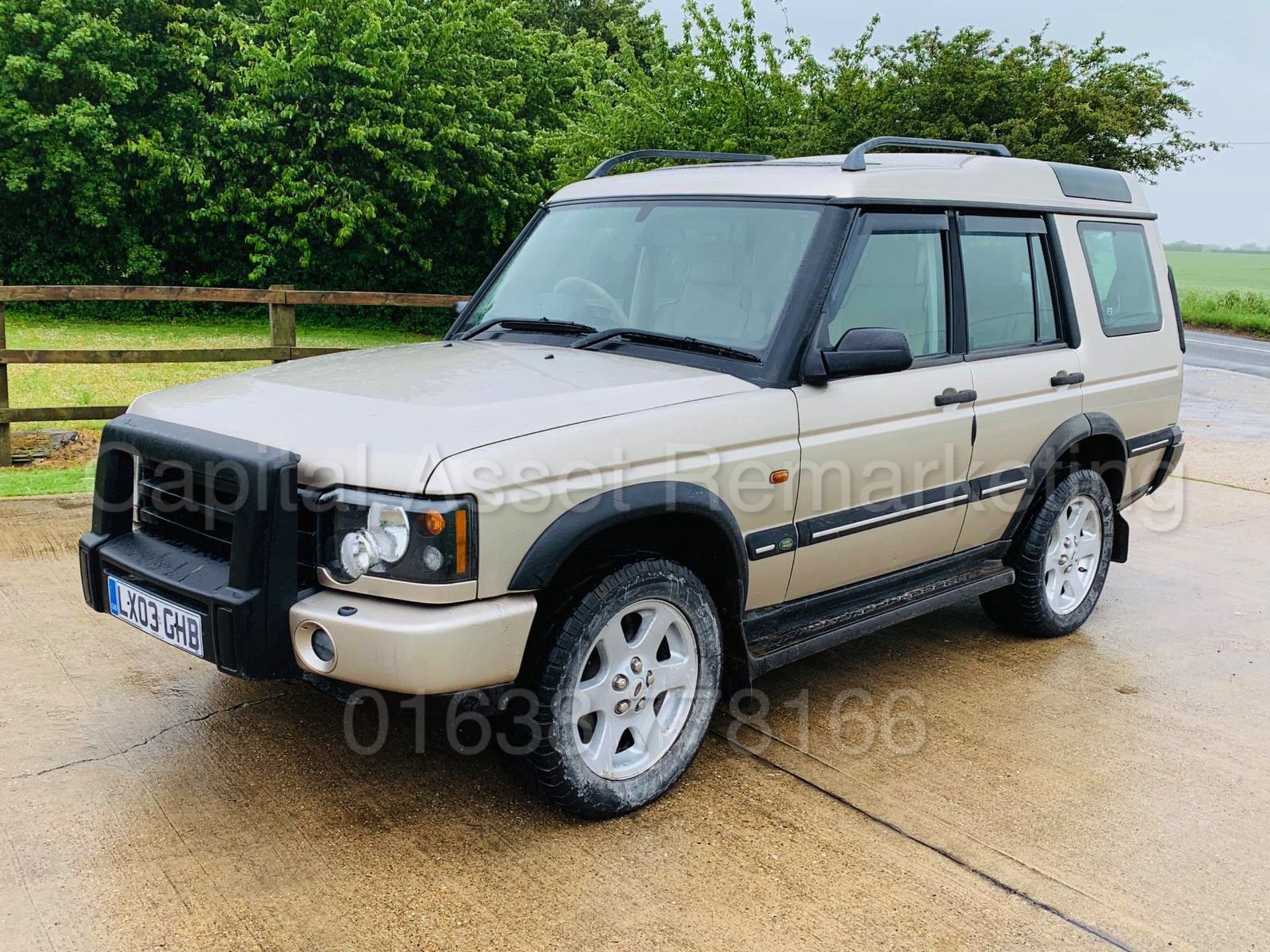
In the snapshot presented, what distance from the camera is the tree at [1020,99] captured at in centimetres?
1950

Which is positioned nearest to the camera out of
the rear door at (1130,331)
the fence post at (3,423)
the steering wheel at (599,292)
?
the steering wheel at (599,292)

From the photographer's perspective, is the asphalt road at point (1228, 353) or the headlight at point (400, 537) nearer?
the headlight at point (400, 537)

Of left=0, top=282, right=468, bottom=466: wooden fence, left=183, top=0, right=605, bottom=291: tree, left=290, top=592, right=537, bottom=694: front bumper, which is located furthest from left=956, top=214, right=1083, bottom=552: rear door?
left=183, top=0, right=605, bottom=291: tree

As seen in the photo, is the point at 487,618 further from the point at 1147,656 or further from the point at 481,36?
the point at 481,36

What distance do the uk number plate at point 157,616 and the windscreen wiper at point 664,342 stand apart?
1700 millimetres

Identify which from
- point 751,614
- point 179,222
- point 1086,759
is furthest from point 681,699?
point 179,222

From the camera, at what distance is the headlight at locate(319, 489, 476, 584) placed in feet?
10.1

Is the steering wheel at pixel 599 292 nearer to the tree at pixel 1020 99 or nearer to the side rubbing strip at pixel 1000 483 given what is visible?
the side rubbing strip at pixel 1000 483

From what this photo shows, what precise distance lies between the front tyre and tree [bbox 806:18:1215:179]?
16.2 meters

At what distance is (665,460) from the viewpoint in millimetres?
3564

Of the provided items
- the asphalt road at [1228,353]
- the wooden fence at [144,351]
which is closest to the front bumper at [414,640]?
the wooden fence at [144,351]

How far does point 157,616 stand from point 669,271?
7.09 ft

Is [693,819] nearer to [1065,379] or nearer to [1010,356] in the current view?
[1010,356]

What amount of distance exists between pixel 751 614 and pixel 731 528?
0.45 m
